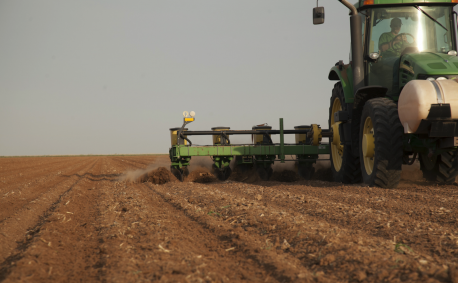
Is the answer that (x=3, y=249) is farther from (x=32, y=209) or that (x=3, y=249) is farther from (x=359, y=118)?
(x=359, y=118)

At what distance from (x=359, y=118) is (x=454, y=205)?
8.82 feet

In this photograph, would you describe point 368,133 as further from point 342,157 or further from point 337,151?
point 337,151

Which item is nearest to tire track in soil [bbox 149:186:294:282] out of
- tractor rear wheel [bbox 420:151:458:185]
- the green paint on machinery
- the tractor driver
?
tractor rear wheel [bbox 420:151:458:185]

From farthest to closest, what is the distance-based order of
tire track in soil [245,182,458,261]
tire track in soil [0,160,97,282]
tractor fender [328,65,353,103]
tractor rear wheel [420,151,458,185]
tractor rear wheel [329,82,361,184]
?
1. tractor rear wheel [329,82,361,184]
2. tractor fender [328,65,353,103]
3. tractor rear wheel [420,151,458,185]
4. tire track in soil [245,182,458,261]
5. tire track in soil [0,160,97,282]

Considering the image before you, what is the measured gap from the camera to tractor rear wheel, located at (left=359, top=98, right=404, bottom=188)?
5.61 m

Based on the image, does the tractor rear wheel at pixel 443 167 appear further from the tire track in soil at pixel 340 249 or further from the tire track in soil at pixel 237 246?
the tire track in soil at pixel 237 246

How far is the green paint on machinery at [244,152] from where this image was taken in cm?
995

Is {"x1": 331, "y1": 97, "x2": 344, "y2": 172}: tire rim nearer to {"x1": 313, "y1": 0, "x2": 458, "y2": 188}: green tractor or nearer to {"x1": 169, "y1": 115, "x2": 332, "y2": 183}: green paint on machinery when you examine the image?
{"x1": 313, "y1": 0, "x2": 458, "y2": 188}: green tractor

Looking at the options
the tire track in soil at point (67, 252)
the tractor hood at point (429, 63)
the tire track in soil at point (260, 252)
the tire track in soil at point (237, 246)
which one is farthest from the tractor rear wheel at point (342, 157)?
the tire track in soil at point (67, 252)

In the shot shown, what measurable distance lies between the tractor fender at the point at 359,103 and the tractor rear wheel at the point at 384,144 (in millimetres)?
353

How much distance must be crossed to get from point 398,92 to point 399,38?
969 millimetres

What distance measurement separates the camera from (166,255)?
9.85 ft

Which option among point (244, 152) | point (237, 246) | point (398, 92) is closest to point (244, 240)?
point (237, 246)

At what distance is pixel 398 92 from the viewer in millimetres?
6211
